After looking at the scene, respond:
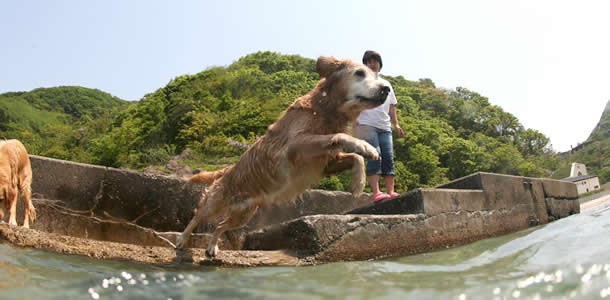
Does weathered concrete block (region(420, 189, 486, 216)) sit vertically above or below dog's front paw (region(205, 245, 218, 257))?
above

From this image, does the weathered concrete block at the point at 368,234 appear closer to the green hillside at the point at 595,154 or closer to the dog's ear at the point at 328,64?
the dog's ear at the point at 328,64

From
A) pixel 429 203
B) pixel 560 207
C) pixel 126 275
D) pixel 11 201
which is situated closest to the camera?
pixel 126 275

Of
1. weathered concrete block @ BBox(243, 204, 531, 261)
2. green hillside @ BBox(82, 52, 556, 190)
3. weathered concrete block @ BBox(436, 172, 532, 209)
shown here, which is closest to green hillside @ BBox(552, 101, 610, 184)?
green hillside @ BBox(82, 52, 556, 190)

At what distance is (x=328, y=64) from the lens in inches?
163

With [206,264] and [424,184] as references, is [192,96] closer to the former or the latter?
[424,184]

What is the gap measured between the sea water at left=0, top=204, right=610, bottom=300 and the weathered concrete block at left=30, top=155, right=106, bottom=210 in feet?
6.84

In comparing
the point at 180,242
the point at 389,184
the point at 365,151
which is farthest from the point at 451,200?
the point at 180,242

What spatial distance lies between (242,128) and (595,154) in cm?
4055

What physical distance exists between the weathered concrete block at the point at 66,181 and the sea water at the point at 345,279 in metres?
2.08

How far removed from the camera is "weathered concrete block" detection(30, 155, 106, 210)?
4.94 m

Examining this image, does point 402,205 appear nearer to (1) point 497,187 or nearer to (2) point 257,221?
(1) point 497,187

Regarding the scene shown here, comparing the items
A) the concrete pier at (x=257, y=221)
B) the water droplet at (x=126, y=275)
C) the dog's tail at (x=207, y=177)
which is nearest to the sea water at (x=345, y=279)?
the water droplet at (x=126, y=275)

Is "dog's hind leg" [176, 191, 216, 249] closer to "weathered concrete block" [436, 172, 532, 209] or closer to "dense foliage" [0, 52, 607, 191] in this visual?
"weathered concrete block" [436, 172, 532, 209]

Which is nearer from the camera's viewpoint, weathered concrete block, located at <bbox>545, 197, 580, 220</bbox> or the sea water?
the sea water
